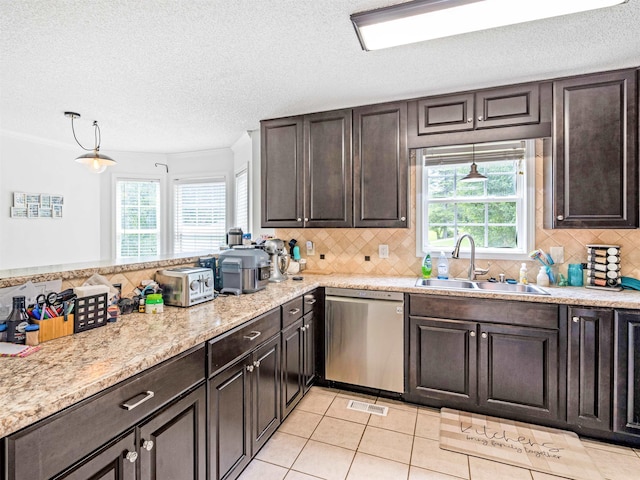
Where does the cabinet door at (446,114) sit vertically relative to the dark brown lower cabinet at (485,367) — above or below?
above

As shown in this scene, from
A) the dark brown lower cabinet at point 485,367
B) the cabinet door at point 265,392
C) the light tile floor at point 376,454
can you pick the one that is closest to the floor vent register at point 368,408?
the light tile floor at point 376,454

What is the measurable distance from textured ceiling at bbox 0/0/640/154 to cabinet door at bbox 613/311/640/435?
1.65m

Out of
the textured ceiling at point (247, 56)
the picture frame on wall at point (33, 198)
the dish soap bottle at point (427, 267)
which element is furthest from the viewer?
the picture frame on wall at point (33, 198)

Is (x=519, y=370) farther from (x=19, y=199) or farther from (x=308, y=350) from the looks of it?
(x=19, y=199)

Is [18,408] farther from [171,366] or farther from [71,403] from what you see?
[171,366]

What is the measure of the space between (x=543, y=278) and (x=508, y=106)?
1.31m

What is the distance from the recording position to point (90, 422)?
0.99 meters

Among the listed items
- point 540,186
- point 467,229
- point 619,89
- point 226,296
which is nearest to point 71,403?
point 226,296

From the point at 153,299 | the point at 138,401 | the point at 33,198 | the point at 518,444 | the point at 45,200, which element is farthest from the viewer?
the point at 45,200

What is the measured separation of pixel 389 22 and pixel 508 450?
8.20 ft

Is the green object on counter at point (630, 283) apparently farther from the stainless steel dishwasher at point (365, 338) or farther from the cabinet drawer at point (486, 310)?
the stainless steel dishwasher at point (365, 338)

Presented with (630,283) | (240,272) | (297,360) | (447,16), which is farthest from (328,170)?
(630,283)

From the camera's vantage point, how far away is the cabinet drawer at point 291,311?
2.19 meters

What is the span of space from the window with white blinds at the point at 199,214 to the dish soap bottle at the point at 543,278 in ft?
12.5
